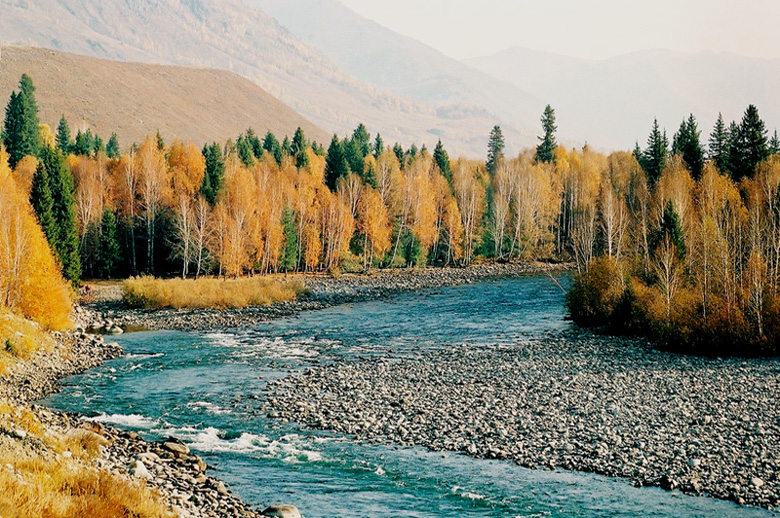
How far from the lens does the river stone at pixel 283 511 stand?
1551cm

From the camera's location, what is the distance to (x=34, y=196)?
50.2 metres

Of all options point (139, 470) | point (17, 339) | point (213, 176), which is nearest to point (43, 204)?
point (17, 339)

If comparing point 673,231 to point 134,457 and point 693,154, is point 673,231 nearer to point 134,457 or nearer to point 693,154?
point 693,154

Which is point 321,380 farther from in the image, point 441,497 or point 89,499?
point 89,499

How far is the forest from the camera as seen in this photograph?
3694cm

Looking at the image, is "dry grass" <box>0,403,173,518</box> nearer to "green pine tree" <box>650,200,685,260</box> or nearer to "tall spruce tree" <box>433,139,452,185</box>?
"green pine tree" <box>650,200,685,260</box>

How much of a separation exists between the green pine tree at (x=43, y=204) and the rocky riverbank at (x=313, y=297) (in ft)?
19.9

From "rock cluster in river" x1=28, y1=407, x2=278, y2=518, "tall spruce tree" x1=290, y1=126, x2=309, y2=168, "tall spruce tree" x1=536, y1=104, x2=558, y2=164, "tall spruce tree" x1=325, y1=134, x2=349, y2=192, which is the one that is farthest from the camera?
"tall spruce tree" x1=536, y1=104, x2=558, y2=164

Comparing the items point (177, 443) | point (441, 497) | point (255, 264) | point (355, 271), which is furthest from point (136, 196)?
point (441, 497)

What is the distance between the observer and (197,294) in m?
55.3

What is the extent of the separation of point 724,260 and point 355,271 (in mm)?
49873

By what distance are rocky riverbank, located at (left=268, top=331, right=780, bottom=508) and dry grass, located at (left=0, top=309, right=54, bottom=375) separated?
38.6 feet

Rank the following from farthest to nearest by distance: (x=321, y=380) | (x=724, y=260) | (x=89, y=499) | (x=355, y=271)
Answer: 1. (x=355, y=271)
2. (x=724, y=260)
3. (x=321, y=380)
4. (x=89, y=499)

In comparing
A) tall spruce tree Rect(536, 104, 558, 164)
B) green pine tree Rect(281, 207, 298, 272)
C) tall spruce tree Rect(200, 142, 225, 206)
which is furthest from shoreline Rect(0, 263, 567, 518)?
tall spruce tree Rect(536, 104, 558, 164)
